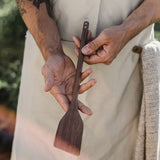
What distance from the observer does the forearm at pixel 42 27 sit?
1506mm

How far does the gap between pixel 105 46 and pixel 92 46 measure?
0.19 feet

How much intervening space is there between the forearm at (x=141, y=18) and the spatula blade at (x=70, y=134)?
348 millimetres

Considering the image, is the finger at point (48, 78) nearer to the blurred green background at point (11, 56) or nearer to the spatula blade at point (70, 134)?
the spatula blade at point (70, 134)

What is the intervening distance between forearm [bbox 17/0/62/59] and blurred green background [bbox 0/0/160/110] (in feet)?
4.81

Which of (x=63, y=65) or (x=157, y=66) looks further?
(x=157, y=66)

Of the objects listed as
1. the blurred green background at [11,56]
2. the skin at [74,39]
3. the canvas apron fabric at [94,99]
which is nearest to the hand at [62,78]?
the skin at [74,39]

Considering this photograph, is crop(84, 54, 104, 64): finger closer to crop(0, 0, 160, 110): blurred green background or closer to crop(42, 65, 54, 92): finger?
crop(42, 65, 54, 92): finger

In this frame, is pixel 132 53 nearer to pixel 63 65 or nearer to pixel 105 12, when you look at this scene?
pixel 105 12

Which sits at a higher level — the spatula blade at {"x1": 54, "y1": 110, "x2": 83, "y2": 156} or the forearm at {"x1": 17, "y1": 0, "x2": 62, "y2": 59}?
the forearm at {"x1": 17, "y1": 0, "x2": 62, "y2": 59}

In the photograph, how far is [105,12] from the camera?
5.06 feet

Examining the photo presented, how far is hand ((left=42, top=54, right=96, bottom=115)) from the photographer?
1.36 m

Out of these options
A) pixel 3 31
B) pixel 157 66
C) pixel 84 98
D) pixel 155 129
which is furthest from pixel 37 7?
pixel 3 31

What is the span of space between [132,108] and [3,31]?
174 cm

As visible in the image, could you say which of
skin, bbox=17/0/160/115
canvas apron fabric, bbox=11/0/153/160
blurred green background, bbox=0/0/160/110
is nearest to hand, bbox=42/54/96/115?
skin, bbox=17/0/160/115
